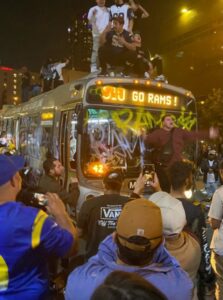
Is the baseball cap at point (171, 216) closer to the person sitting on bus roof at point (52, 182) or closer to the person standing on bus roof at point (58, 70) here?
the person sitting on bus roof at point (52, 182)

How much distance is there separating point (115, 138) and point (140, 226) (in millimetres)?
6673

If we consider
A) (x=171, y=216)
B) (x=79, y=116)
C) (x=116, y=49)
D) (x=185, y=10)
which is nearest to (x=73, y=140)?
(x=79, y=116)

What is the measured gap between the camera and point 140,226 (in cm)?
214

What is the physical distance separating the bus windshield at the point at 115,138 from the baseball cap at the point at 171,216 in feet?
17.7

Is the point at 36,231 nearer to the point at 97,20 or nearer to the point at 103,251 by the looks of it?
the point at 103,251

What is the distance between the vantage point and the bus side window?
28.5ft

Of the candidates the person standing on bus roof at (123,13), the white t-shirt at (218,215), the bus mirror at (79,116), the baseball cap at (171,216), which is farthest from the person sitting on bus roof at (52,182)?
the person standing on bus roof at (123,13)

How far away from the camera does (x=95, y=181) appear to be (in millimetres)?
8609

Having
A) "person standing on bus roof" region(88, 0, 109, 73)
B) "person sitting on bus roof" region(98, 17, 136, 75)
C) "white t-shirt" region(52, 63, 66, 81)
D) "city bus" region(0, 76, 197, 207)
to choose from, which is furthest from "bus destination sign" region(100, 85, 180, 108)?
"white t-shirt" region(52, 63, 66, 81)

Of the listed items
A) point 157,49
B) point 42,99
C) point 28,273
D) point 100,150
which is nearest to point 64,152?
point 100,150

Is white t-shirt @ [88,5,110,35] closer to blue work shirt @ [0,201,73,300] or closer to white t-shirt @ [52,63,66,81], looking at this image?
white t-shirt @ [52,63,66,81]

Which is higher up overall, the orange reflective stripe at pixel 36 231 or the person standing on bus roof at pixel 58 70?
the person standing on bus roof at pixel 58 70

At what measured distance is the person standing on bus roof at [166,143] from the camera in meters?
8.69

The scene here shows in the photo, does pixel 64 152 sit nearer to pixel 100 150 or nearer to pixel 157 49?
pixel 100 150
